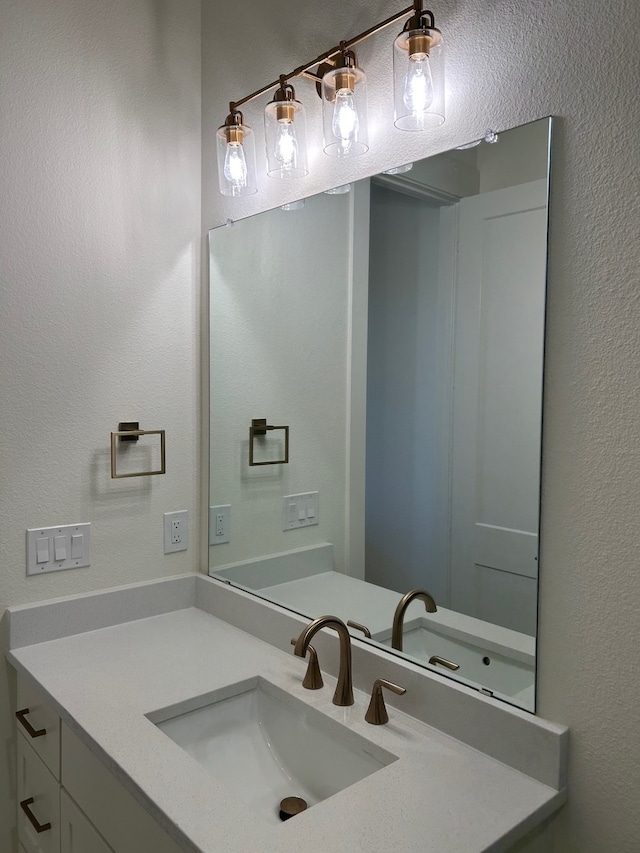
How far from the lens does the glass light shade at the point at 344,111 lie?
4.28 feet

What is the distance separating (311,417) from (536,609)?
2.37ft

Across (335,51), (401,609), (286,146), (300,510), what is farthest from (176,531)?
(335,51)

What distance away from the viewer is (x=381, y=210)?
1386 mm

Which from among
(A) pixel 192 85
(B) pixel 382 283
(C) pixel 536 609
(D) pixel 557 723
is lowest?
(D) pixel 557 723

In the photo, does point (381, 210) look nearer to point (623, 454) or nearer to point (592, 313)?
point (592, 313)

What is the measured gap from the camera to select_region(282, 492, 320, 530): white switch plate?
162cm

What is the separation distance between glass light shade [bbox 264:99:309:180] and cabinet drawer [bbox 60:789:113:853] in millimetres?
1438

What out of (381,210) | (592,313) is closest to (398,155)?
(381,210)

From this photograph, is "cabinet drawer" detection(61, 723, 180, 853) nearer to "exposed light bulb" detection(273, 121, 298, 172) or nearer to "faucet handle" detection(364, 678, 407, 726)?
"faucet handle" detection(364, 678, 407, 726)

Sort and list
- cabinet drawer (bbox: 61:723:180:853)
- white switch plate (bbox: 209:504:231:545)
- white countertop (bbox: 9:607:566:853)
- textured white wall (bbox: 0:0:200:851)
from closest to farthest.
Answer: white countertop (bbox: 9:607:566:853)
cabinet drawer (bbox: 61:723:180:853)
textured white wall (bbox: 0:0:200:851)
white switch plate (bbox: 209:504:231:545)

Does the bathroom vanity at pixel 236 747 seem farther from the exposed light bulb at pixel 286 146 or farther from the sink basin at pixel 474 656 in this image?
the exposed light bulb at pixel 286 146

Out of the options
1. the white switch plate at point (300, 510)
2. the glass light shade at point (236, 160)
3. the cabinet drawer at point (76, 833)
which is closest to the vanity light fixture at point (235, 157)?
the glass light shade at point (236, 160)

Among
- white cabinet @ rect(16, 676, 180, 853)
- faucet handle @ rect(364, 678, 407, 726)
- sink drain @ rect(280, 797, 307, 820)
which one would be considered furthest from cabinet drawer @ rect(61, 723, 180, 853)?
faucet handle @ rect(364, 678, 407, 726)

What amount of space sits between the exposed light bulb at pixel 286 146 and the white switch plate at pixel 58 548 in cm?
104
